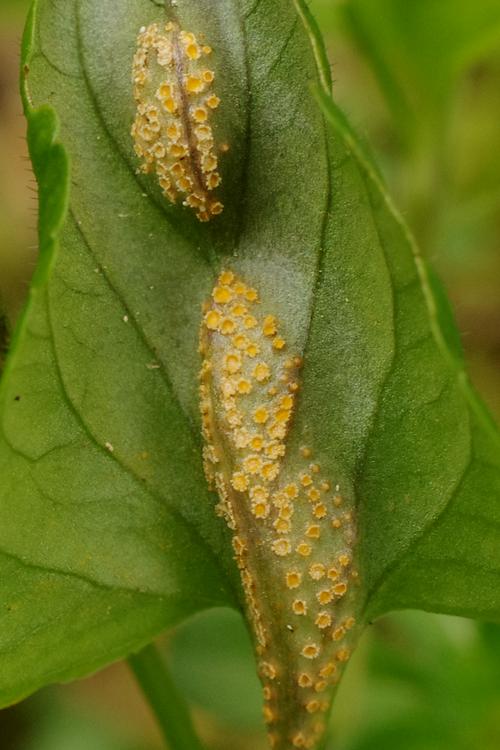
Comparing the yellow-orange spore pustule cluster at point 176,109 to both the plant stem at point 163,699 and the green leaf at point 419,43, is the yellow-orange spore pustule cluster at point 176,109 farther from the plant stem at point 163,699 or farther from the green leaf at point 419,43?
the green leaf at point 419,43

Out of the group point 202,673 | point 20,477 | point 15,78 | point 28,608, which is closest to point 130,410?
point 20,477

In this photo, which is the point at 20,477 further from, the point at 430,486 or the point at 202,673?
the point at 202,673

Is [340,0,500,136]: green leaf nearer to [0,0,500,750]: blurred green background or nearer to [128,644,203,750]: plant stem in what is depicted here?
[0,0,500,750]: blurred green background

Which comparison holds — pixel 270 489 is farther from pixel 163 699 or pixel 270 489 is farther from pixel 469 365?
pixel 469 365

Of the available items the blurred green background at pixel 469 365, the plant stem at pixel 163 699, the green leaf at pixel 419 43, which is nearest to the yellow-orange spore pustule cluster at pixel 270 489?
the plant stem at pixel 163 699

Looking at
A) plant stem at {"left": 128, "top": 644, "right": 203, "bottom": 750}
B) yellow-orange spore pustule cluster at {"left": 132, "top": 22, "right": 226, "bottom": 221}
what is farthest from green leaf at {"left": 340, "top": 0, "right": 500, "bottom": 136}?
plant stem at {"left": 128, "top": 644, "right": 203, "bottom": 750}

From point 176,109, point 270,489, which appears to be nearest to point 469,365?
point 270,489
